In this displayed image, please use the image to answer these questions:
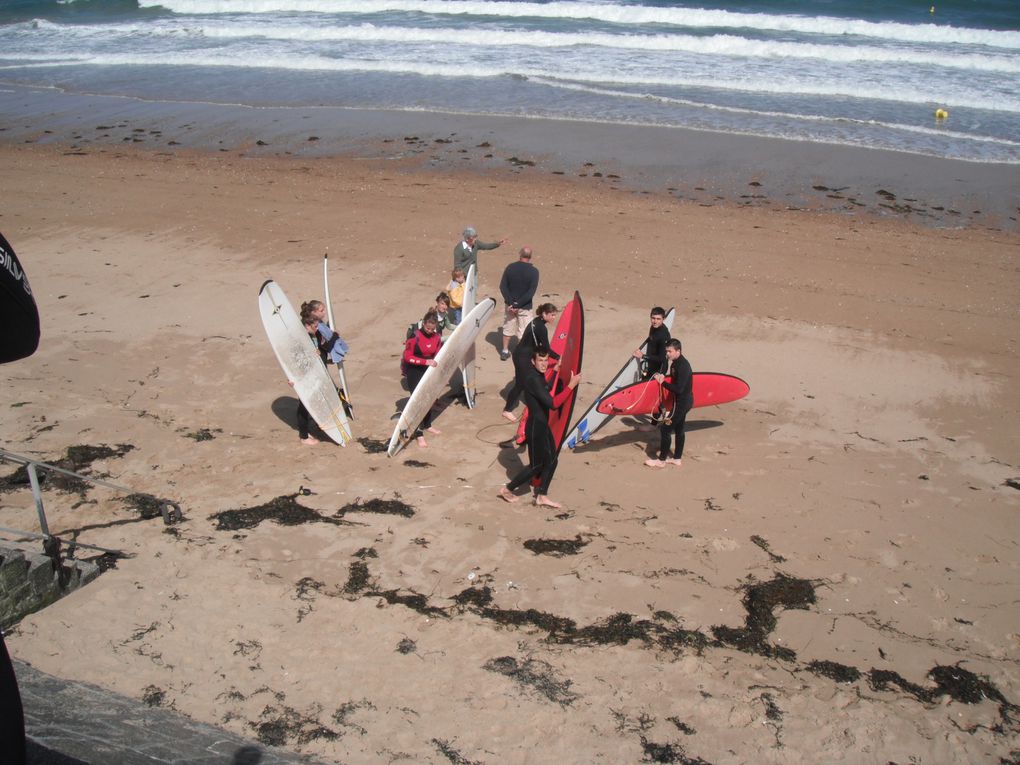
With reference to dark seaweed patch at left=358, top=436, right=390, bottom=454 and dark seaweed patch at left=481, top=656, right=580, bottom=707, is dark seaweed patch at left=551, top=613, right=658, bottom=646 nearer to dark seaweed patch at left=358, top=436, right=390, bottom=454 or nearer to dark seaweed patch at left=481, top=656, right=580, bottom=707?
dark seaweed patch at left=481, top=656, right=580, bottom=707

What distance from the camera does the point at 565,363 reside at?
839 centimetres

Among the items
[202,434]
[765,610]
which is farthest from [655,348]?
[202,434]

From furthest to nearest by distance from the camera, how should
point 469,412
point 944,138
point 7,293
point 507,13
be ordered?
point 507,13
point 944,138
point 469,412
point 7,293

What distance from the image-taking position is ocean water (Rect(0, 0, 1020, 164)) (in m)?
22.2

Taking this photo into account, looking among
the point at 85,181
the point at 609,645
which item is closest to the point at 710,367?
the point at 609,645

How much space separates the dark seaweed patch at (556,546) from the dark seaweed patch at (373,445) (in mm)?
2096

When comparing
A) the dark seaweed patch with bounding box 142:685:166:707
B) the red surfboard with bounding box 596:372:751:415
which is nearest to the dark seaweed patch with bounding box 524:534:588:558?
the red surfboard with bounding box 596:372:751:415

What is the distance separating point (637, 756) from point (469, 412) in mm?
5011

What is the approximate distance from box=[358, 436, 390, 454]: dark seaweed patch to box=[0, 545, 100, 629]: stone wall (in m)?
3.13

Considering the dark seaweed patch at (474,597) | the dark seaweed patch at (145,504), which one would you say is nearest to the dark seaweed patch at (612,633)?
the dark seaweed patch at (474,597)

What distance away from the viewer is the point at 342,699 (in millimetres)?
5016

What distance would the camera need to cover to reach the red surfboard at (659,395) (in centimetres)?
836

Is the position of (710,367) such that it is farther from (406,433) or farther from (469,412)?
(406,433)

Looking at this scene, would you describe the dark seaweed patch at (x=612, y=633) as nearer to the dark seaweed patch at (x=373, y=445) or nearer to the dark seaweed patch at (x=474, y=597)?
the dark seaweed patch at (x=474, y=597)
